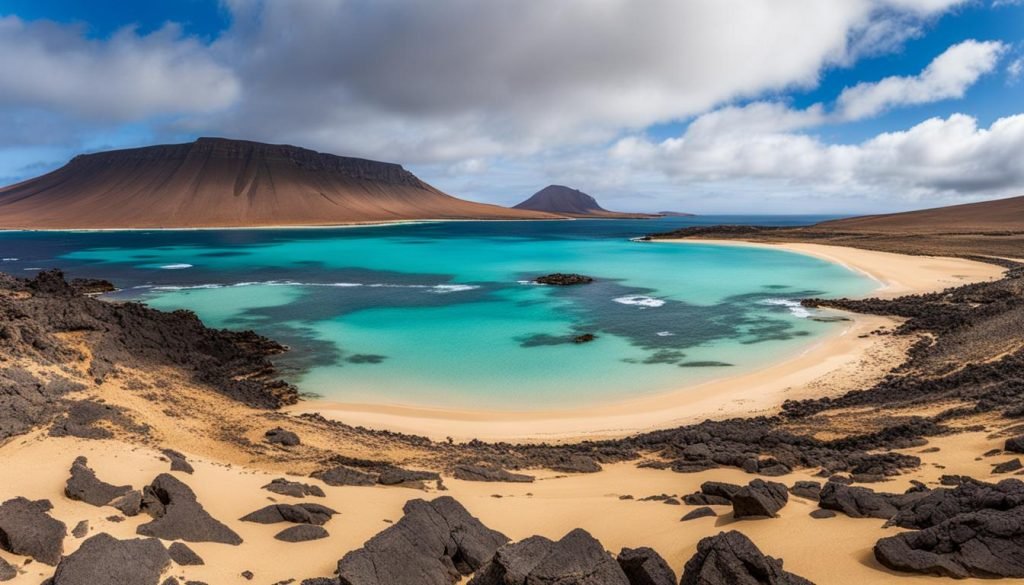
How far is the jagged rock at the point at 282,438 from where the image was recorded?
10.5m

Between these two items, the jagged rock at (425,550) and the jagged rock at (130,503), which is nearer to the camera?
the jagged rock at (425,550)

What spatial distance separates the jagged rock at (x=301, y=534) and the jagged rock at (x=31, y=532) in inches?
76.4

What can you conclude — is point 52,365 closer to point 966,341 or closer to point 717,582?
point 717,582

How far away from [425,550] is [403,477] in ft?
10.1

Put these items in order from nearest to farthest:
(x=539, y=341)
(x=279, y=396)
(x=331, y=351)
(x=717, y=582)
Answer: (x=717, y=582) < (x=279, y=396) < (x=331, y=351) < (x=539, y=341)

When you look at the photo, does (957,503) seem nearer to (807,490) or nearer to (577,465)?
(807,490)

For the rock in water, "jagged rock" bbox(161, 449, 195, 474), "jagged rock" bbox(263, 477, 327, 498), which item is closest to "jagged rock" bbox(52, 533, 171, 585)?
the rock in water

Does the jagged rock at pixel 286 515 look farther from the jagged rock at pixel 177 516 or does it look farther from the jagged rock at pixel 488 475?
the jagged rock at pixel 488 475

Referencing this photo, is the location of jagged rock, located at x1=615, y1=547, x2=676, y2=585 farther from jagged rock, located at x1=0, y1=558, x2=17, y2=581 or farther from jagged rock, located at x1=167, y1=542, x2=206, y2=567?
jagged rock, located at x1=0, y1=558, x2=17, y2=581

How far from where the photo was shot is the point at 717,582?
14.3 ft

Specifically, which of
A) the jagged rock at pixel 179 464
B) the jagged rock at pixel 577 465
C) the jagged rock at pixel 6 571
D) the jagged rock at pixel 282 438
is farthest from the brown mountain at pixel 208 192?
the jagged rock at pixel 6 571

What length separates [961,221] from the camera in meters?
77.0

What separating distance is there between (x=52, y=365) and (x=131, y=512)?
7478mm

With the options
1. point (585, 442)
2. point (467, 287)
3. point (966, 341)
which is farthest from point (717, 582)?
point (467, 287)
